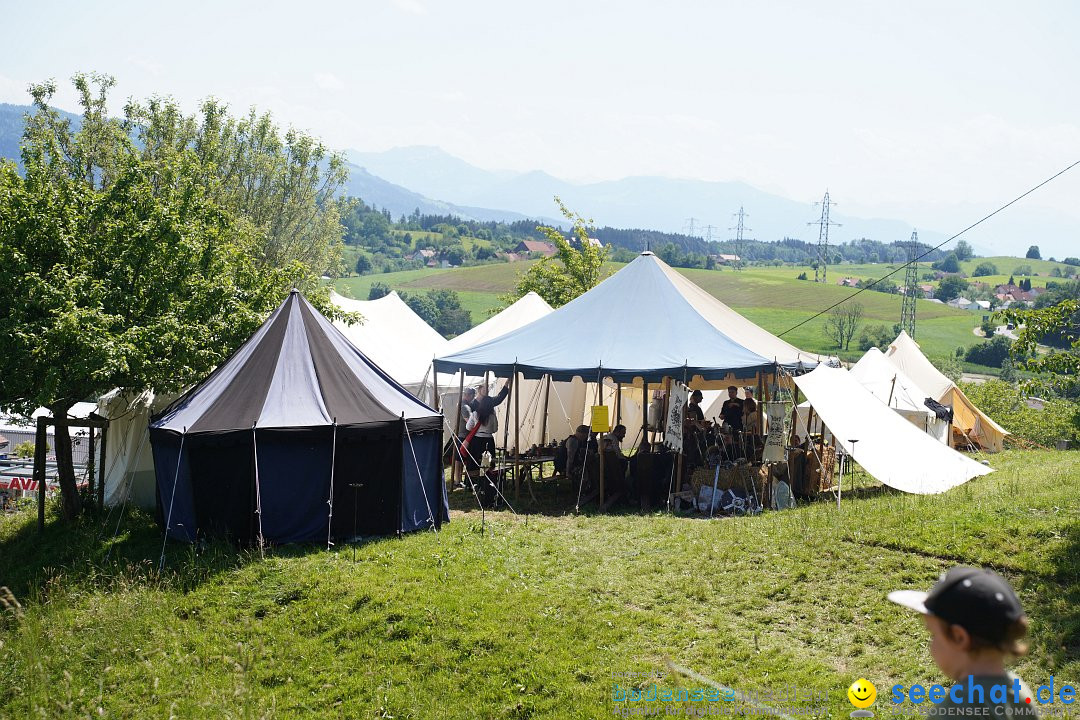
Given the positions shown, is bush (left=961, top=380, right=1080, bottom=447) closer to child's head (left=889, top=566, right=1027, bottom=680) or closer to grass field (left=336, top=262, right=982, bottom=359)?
child's head (left=889, top=566, right=1027, bottom=680)

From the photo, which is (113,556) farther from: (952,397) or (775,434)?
(952,397)

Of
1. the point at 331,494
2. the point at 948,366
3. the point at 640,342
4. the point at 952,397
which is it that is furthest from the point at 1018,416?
the point at 948,366

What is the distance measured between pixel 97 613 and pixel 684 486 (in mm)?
7534

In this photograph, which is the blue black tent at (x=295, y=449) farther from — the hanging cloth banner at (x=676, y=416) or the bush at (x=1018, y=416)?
the bush at (x=1018, y=416)

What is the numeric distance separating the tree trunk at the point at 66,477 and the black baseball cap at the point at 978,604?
12.0 m

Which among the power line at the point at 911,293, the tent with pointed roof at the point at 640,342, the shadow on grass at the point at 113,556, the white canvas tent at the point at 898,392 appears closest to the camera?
the shadow on grass at the point at 113,556

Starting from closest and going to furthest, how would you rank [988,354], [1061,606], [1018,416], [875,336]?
[1061,606] → [1018,416] → [988,354] → [875,336]

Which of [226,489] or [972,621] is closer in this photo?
[972,621]

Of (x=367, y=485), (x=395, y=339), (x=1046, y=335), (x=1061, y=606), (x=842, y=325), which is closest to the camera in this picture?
(x=1061, y=606)

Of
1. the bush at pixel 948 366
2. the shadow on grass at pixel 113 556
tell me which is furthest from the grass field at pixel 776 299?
the shadow on grass at pixel 113 556

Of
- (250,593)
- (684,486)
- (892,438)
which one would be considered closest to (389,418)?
(250,593)

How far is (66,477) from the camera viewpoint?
1228 cm

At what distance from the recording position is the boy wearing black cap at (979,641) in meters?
2.39

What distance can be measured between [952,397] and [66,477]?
19.1 metres
